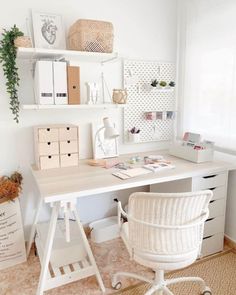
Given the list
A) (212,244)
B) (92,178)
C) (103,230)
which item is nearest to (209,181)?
(212,244)

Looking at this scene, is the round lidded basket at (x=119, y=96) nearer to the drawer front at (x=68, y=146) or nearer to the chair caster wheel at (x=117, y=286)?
the drawer front at (x=68, y=146)

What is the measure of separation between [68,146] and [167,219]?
1.02 m

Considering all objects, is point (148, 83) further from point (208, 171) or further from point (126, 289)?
point (126, 289)

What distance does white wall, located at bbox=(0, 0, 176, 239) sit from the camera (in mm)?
2018

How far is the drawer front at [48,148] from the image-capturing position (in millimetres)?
1939

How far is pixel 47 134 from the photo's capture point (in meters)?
1.95

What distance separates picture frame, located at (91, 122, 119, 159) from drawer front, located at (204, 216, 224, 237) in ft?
3.22

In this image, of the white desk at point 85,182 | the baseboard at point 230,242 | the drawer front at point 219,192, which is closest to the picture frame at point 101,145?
the white desk at point 85,182

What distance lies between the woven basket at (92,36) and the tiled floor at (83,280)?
64.5 inches

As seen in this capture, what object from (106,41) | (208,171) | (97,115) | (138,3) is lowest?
(208,171)

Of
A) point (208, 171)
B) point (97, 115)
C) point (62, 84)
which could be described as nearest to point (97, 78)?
point (97, 115)

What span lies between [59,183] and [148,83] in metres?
1.34

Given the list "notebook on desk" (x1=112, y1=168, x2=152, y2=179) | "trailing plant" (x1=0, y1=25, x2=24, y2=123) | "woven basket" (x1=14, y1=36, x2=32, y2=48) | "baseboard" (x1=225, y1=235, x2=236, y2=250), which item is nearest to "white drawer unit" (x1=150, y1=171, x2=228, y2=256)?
"baseboard" (x1=225, y1=235, x2=236, y2=250)

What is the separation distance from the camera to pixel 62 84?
1.91 meters
